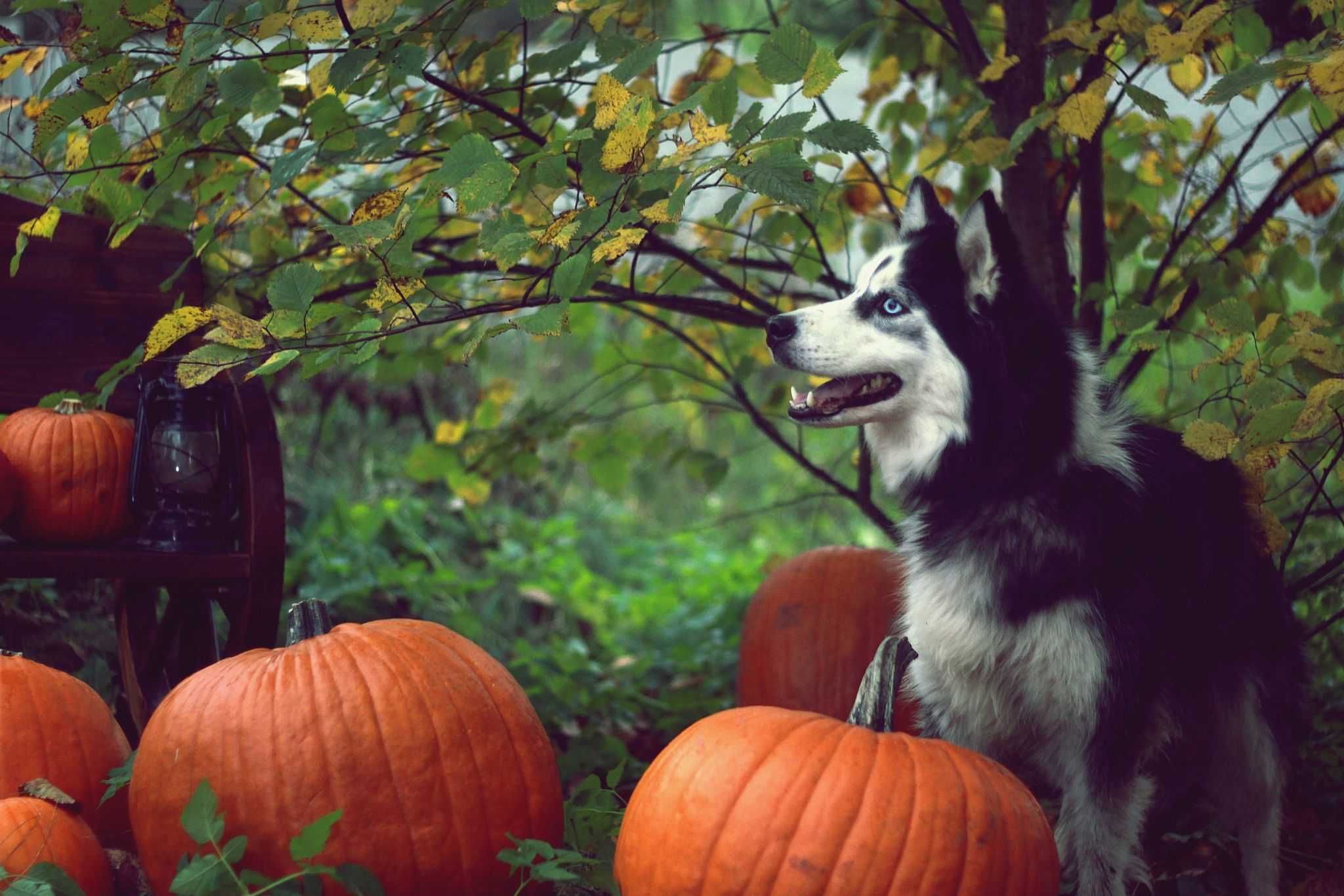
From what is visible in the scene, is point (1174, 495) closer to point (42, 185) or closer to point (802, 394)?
point (802, 394)

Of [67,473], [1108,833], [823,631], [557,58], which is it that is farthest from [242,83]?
[1108,833]

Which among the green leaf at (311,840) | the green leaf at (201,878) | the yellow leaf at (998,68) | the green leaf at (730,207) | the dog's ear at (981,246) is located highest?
the yellow leaf at (998,68)

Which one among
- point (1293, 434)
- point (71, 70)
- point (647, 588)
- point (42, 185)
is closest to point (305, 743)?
point (71, 70)

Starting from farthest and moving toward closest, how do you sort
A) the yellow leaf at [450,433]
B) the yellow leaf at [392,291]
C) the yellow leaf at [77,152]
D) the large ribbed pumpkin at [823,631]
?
the yellow leaf at [450,433] → the large ribbed pumpkin at [823,631] → the yellow leaf at [77,152] → the yellow leaf at [392,291]

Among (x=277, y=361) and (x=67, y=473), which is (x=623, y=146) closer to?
(x=277, y=361)

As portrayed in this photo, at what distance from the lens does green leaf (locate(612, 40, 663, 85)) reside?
1962 millimetres

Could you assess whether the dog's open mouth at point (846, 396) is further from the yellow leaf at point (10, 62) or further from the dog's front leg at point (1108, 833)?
the yellow leaf at point (10, 62)

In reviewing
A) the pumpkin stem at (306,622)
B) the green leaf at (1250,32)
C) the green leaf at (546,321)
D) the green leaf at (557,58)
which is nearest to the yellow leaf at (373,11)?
the green leaf at (557,58)

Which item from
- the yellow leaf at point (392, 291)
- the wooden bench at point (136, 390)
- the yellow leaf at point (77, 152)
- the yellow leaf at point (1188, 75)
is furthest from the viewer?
the yellow leaf at point (1188, 75)

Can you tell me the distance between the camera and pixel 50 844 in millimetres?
1806

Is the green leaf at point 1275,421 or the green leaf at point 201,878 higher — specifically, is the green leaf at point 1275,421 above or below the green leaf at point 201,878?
above

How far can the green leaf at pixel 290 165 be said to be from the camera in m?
2.06

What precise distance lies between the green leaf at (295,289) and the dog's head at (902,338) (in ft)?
2.98

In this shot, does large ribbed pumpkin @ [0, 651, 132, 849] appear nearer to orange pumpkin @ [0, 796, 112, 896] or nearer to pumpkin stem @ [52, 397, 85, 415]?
orange pumpkin @ [0, 796, 112, 896]
